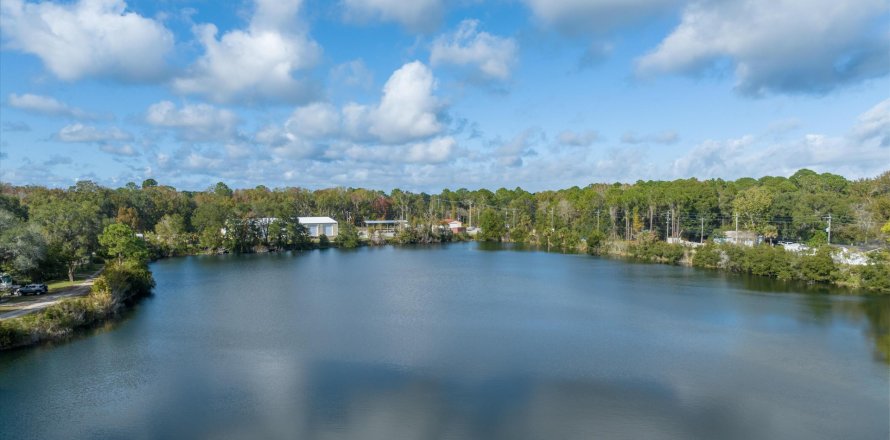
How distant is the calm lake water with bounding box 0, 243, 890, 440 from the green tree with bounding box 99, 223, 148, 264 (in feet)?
7.13

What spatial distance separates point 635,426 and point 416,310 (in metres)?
12.8

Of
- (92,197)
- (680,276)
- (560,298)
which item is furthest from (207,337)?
(92,197)

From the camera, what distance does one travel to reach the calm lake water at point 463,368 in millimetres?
12211

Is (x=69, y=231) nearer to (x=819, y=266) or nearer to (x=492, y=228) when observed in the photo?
(x=819, y=266)

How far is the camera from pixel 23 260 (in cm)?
2278

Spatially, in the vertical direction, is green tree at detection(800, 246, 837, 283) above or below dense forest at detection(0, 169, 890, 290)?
below

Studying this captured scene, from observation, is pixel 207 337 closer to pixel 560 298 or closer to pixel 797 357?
pixel 560 298

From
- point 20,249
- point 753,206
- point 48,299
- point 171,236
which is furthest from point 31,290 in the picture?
point 753,206

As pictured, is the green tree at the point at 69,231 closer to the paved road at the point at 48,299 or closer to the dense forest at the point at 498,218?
the dense forest at the point at 498,218

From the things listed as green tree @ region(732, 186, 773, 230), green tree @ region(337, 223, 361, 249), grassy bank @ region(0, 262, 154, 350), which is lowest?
grassy bank @ region(0, 262, 154, 350)

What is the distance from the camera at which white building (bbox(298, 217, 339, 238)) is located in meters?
56.8

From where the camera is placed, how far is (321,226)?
57.2 meters

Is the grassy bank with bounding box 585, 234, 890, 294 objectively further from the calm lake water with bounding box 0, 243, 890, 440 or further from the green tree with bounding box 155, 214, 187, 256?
the green tree with bounding box 155, 214, 187, 256

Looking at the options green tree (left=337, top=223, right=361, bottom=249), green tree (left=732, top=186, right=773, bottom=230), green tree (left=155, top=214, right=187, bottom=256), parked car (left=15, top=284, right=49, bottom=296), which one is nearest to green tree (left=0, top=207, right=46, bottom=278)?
parked car (left=15, top=284, right=49, bottom=296)
